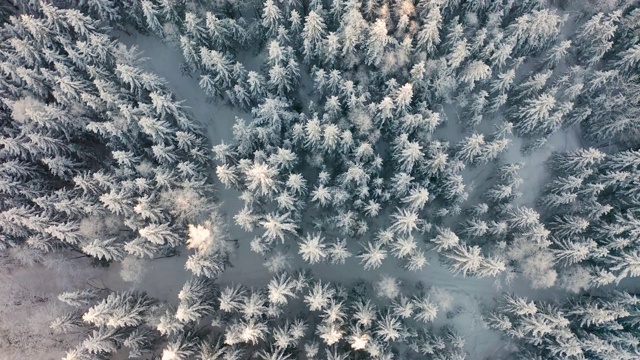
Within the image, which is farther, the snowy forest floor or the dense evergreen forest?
the snowy forest floor

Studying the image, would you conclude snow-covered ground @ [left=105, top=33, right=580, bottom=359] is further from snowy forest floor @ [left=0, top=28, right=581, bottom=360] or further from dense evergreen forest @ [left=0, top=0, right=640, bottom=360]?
dense evergreen forest @ [left=0, top=0, right=640, bottom=360]

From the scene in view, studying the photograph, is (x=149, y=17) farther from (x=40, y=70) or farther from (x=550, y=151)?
(x=550, y=151)

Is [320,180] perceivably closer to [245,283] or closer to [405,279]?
[245,283]

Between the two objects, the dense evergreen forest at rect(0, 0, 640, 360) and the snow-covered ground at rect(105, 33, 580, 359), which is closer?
the dense evergreen forest at rect(0, 0, 640, 360)

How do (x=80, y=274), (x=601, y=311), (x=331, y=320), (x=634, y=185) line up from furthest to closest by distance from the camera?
(x=80, y=274)
(x=634, y=185)
(x=601, y=311)
(x=331, y=320)

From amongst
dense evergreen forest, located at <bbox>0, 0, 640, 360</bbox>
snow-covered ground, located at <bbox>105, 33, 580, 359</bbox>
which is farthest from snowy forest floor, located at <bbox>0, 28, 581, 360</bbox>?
dense evergreen forest, located at <bbox>0, 0, 640, 360</bbox>

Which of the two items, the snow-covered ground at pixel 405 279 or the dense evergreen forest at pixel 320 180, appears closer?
the dense evergreen forest at pixel 320 180

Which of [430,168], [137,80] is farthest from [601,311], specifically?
[137,80]

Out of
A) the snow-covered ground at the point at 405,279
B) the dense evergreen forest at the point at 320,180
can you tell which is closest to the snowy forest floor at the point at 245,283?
the snow-covered ground at the point at 405,279

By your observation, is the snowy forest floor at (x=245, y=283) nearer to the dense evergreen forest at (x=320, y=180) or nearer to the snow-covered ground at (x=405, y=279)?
the snow-covered ground at (x=405, y=279)

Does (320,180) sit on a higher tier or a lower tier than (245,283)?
higher

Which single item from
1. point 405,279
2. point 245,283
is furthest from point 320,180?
point 405,279
